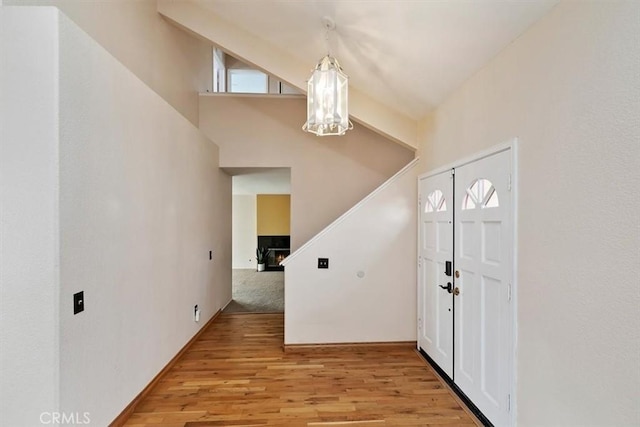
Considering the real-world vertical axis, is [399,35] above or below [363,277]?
above

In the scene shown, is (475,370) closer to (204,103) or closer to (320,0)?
(320,0)

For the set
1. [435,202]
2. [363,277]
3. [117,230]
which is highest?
[435,202]

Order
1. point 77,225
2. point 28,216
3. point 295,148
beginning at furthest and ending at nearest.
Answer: point 295,148, point 77,225, point 28,216

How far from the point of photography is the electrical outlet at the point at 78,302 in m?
1.81

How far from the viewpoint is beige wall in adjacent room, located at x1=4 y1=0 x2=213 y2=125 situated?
8.29 feet

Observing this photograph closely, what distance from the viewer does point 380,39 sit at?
258 cm

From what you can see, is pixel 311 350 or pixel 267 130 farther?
pixel 267 130

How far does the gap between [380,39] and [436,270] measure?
89.4 inches

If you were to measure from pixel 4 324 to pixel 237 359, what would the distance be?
7.25 ft

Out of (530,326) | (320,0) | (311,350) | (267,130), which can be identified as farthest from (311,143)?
(530,326)

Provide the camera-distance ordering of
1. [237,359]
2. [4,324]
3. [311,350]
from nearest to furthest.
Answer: [4,324], [237,359], [311,350]

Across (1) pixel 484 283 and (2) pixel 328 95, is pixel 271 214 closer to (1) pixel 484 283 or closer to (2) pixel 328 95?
(2) pixel 328 95

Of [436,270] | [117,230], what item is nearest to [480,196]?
[436,270]

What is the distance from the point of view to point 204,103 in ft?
16.0
